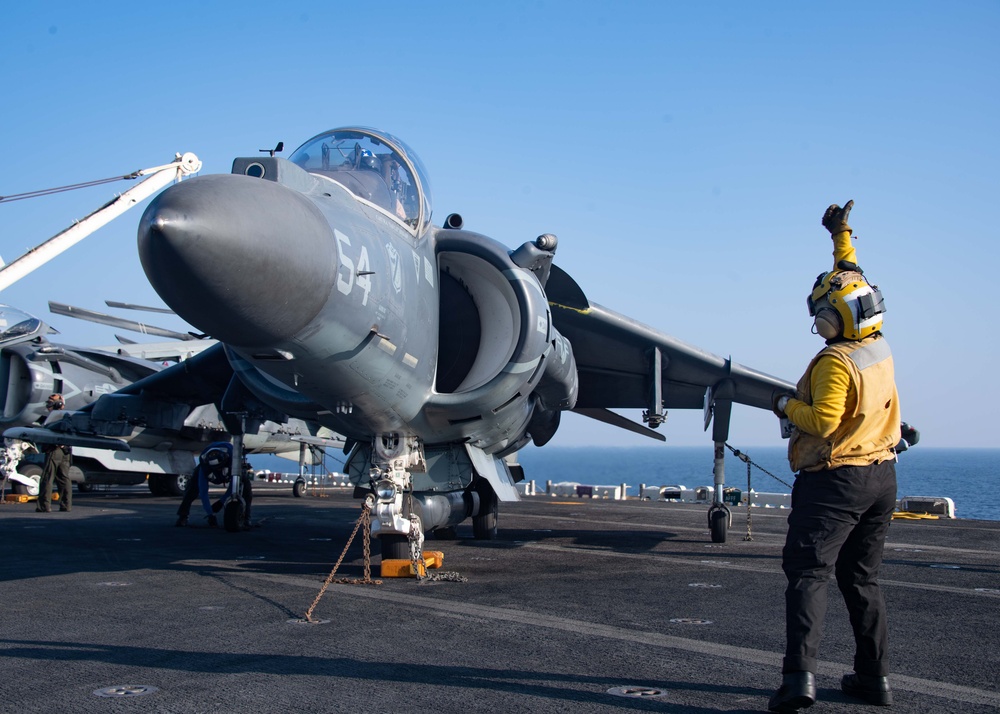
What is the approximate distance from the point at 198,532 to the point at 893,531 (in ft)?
37.4

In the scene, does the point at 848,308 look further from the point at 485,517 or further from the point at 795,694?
the point at 485,517

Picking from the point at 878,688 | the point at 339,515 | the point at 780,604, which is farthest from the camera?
the point at 339,515

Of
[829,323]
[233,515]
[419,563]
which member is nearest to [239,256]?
[829,323]

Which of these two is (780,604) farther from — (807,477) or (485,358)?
(485,358)

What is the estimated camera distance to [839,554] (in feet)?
12.8

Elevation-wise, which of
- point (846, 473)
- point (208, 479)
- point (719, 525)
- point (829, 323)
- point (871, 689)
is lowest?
point (871, 689)

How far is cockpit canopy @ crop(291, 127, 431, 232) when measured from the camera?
7.12m

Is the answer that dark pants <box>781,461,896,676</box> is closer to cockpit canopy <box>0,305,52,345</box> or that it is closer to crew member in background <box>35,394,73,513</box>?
crew member in background <box>35,394,73,513</box>

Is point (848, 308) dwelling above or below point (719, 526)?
above

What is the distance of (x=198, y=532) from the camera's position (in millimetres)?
12320

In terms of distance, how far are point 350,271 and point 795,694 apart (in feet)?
13.0

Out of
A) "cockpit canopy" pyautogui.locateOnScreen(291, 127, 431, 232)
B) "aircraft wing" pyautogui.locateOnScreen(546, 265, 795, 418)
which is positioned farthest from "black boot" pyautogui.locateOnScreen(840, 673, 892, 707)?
"aircraft wing" pyautogui.locateOnScreen(546, 265, 795, 418)

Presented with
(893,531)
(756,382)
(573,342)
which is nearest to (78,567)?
(573,342)

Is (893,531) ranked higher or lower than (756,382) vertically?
lower
